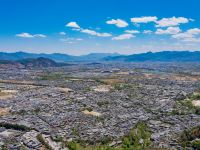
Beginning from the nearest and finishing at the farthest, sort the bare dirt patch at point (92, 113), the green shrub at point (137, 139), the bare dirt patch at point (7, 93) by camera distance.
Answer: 1. the green shrub at point (137, 139)
2. the bare dirt patch at point (92, 113)
3. the bare dirt patch at point (7, 93)

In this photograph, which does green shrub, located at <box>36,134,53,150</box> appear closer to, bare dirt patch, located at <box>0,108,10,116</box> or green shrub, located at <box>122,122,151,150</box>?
green shrub, located at <box>122,122,151,150</box>

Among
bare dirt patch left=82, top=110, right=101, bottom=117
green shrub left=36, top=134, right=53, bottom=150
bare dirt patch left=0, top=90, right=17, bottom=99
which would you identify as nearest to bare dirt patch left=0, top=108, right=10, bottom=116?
bare dirt patch left=82, top=110, right=101, bottom=117

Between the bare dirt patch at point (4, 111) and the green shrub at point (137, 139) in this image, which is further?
the bare dirt patch at point (4, 111)

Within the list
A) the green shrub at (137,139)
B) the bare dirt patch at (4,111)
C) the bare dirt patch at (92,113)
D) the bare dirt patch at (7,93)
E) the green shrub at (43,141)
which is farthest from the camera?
the bare dirt patch at (7,93)

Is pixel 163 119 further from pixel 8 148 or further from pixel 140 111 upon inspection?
pixel 8 148

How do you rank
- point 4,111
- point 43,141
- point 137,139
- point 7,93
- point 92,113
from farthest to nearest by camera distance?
1. point 7,93
2. point 4,111
3. point 92,113
4. point 137,139
5. point 43,141

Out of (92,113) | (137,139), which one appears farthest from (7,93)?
(137,139)

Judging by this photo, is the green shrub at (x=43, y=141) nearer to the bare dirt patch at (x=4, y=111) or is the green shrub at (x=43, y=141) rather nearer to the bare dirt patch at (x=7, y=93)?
the bare dirt patch at (x=4, y=111)

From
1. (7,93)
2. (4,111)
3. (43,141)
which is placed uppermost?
(4,111)

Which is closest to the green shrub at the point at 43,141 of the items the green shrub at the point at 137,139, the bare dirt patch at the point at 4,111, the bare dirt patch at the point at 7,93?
the green shrub at the point at 137,139

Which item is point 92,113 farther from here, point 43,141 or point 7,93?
point 7,93

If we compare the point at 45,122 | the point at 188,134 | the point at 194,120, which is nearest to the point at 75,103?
the point at 45,122
